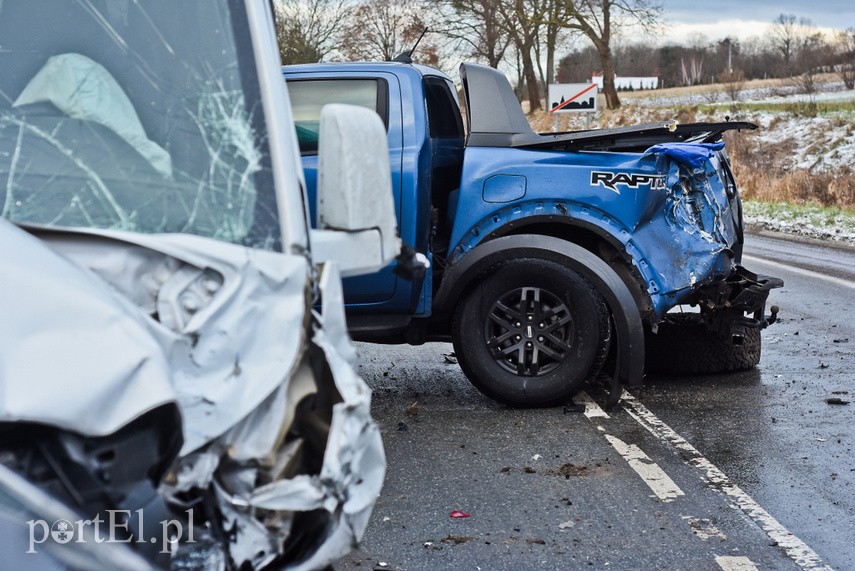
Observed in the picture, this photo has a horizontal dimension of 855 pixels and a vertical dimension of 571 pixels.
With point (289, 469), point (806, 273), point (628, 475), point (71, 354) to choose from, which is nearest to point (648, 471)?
point (628, 475)

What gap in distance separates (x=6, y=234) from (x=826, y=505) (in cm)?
369

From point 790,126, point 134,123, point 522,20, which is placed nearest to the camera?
point 134,123

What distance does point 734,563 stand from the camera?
415cm

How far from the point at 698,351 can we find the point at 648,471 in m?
2.44

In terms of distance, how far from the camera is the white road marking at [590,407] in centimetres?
646

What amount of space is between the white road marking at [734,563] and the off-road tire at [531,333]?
7.35 feet

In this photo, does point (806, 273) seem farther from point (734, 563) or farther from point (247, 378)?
point (247, 378)

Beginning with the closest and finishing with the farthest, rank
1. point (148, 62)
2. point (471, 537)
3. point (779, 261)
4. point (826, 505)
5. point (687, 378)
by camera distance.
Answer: point (148, 62) → point (471, 537) → point (826, 505) → point (687, 378) → point (779, 261)

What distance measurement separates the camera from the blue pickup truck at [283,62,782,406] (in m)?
6.34

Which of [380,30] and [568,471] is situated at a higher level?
[380,30]

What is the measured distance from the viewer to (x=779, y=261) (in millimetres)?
13664

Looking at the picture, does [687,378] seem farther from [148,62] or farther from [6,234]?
[6,234]

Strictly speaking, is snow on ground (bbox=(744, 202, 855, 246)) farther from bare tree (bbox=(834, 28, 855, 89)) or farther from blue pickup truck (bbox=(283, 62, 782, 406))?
bare tree (bbox=(834, 28, 855, 89))

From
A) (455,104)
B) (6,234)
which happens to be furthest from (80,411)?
(455,104)
